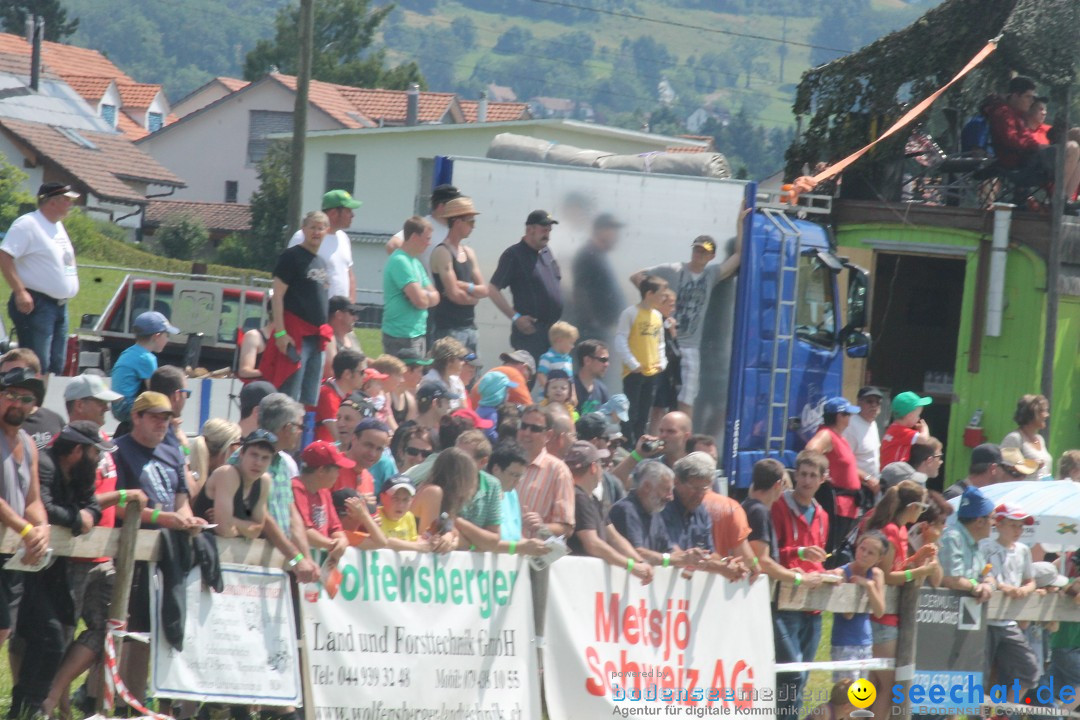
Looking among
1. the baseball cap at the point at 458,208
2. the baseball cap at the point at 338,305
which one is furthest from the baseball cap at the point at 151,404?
the baseball cap at the point at 458,208

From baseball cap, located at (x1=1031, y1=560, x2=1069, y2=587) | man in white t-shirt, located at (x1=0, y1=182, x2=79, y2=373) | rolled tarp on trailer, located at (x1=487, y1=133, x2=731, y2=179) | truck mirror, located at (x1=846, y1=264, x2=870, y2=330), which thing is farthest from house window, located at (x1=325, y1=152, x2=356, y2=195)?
baseball cap, located at (x1=1031, y1=560, x2=1069, y2=587)

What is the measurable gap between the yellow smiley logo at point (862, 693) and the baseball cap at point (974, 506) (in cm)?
136

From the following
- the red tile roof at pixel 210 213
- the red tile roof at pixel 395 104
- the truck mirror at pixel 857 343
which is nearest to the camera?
the truck mirror at pixel 857 343

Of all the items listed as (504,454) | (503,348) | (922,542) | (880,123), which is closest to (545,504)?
(504,454)

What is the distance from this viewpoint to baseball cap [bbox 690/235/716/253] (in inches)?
498

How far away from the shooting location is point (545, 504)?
8.70m

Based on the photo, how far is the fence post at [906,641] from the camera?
29.7 ft

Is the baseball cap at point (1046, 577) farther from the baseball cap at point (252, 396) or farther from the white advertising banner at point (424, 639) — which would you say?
the baseball cap at point (252, 396)

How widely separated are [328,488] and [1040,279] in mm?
9593

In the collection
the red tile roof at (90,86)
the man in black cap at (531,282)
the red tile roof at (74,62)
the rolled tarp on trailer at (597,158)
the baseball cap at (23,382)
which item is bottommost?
the baseball cap at (23,382)

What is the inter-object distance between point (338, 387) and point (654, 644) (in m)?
3.17

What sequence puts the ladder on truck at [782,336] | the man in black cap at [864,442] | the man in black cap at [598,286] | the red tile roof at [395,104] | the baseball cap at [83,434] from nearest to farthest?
the baseball cap at [83,434] < the man in black cap at [598,286] < the man in black cap at [864,442] < the ladder on truck at [782,336] < the red tile roof at [395,104]

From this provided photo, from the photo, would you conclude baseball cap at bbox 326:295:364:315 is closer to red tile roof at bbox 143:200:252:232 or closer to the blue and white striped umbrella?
the blue and white striped umbrella

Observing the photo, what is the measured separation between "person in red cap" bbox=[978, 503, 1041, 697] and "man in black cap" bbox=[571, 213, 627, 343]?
145 inches
